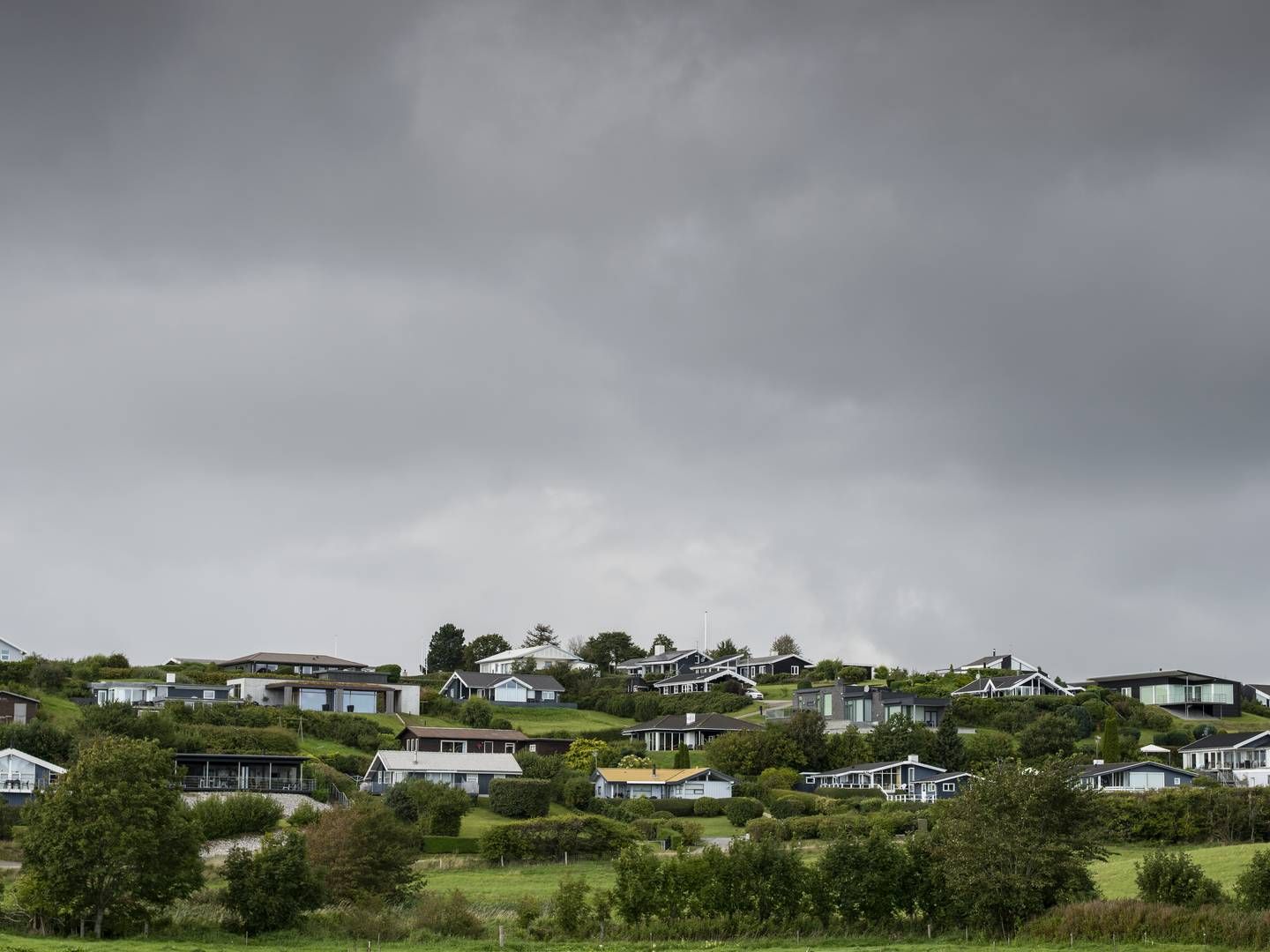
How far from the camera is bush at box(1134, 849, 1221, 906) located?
37781mm

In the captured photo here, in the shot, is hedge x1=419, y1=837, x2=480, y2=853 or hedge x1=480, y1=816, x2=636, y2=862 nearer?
hedge x1=480, y1=816, x2=636, y2=862

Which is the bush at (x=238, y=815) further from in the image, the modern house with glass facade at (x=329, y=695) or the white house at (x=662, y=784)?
the modern house with glass facade at (x=329, y=695)

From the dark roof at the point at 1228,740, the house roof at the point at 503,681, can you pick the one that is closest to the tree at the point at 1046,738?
the dark roof at the point at 1228,740

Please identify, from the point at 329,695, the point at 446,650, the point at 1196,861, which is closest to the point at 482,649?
the point at 446,650

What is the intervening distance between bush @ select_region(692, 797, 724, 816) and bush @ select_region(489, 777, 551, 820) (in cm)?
793

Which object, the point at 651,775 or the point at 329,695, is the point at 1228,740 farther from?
the point at 329,695

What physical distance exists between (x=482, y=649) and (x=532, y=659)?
1257 cm

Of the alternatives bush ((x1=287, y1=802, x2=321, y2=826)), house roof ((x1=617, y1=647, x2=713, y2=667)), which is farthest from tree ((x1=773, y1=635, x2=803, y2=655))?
bush ((x1=287, y1=802, x2=321, y2=826))

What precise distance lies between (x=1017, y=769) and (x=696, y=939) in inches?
400

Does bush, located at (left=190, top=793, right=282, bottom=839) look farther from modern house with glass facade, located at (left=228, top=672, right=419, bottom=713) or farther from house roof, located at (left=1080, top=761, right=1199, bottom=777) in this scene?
house roof, located at (left=1080, top=761, right=1199, bottom=777)

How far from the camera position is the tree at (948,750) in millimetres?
86875

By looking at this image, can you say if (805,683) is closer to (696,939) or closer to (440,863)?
(440,863)

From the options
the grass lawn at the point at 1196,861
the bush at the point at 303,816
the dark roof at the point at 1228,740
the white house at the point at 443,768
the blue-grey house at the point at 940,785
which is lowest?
the grass lawn at the point at 1196,861

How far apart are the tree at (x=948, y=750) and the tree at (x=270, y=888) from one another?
5439 cm
